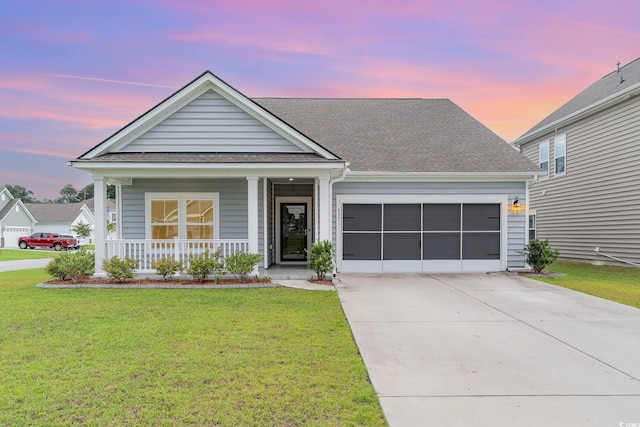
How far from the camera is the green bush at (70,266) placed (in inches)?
354

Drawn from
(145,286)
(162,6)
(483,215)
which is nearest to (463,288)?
(483,215)

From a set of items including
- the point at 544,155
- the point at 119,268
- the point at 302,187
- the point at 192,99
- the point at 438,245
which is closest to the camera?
the point at 119,268

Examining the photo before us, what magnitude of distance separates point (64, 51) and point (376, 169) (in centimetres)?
1570

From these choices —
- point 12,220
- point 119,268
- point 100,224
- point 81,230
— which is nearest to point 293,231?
point 119,268

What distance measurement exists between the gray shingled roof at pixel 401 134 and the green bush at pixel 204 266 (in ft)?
15.9

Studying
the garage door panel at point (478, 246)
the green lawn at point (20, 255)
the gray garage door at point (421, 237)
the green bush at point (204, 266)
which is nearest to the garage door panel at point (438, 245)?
the gray garage door at point (421, 237)

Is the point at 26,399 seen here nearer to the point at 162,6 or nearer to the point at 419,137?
the point at 419,137

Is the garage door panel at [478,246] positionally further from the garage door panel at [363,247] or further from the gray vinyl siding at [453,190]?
the garage door panel at [363,247]

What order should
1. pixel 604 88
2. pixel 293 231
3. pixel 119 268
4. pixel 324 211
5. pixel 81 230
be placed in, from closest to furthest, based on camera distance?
1. pixel 119 268
2. pixel 324 211
3. pixel 293 231
4. pixel 604 88
5. pixel 81 230

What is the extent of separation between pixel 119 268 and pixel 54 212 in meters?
46.2

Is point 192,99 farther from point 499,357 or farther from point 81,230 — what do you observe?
point 81,230

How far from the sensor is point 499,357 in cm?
427

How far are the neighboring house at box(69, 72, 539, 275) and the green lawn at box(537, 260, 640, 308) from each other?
1819mm

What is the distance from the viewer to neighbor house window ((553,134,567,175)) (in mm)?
15352
